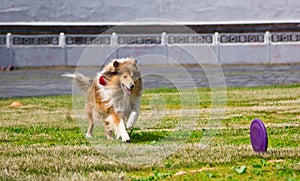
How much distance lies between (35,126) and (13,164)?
4130mm

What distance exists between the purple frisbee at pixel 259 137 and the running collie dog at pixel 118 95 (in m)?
1.63

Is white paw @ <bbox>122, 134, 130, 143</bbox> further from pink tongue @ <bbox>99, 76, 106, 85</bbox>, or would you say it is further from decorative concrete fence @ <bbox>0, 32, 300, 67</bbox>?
decorative concrete fence @ <bbox>0, 32, 300, 67</bbox>

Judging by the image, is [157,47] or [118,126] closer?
[118,126]

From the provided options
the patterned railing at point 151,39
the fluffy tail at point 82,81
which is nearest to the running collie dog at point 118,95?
the fluffy tail at point 82,81

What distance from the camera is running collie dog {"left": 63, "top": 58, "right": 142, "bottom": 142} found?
25.3 feet

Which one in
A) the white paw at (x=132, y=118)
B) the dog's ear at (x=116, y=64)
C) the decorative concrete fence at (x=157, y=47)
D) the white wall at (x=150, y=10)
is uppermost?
the white wall at (x=150, y=10)

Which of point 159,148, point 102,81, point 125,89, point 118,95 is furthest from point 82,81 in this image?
point 159,148

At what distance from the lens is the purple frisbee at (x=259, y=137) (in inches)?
249

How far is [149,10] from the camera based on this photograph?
38.4 meters

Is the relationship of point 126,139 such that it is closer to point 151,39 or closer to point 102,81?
point 102,81

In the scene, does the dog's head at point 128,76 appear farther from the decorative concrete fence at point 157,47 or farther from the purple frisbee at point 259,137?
the decorative concrete fence at point 157,47

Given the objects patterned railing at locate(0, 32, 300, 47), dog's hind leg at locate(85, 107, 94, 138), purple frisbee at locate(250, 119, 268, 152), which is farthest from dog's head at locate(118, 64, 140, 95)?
patterned railing at locate(0, 32, 300, 47)

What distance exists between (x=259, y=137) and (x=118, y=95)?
2077mm

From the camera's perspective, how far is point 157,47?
3500 cm
